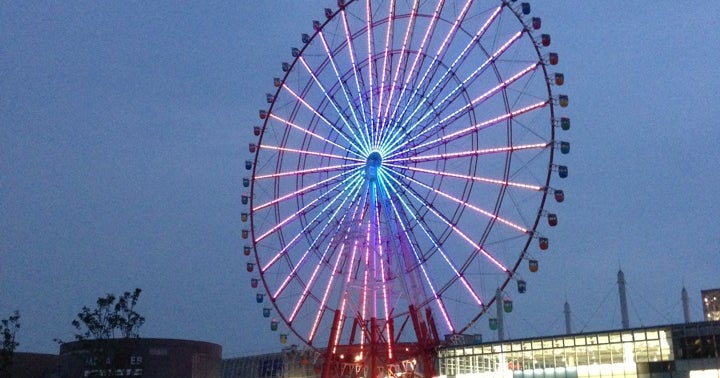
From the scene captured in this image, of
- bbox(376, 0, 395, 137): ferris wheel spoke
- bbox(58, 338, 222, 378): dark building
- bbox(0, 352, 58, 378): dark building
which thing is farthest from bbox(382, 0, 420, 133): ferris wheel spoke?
bbox(0, 352, 58, 378): dark building

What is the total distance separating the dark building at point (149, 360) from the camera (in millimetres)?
95688

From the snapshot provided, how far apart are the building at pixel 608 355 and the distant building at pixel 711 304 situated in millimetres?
72136

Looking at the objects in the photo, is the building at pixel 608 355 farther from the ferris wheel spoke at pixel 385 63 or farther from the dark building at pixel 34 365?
the dark building at pixel 34 365

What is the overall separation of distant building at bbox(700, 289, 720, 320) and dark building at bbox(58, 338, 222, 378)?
70206mm

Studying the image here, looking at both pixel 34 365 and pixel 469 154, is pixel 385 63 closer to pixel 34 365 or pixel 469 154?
pixel 469 154

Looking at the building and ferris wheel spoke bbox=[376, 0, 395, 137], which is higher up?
ferris wheel spoke bbox=[376, 0, 395, 137]

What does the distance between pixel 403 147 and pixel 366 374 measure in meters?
14.5

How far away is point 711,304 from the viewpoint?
121 m

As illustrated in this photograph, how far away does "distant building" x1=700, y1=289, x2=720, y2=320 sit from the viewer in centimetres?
11938

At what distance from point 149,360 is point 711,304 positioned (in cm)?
7939

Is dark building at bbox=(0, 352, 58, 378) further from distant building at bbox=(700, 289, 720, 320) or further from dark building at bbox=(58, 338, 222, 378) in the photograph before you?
distant building at bbox=(700, 289, 720, 320)

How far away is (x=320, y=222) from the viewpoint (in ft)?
166

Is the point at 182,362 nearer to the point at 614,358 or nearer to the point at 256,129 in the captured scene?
the point at 256,129

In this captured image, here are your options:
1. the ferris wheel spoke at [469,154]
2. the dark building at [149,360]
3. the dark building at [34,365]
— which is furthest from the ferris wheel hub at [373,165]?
the dark building at [34,365]
